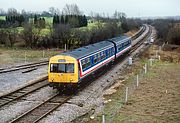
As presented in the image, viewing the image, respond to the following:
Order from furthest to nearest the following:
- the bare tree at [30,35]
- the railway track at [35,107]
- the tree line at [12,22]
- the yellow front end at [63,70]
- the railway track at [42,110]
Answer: the tree line at [12,22] < the bare tree at [30,35] < the yellow front end at [63,70] < the railway track at [35,107] < the railway track at [42,110]

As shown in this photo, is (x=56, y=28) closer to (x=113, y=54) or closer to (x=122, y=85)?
(x=113, y=54)

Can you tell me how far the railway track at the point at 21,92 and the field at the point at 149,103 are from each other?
5.46 m

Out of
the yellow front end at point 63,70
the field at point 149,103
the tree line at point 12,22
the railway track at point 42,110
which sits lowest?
the railway track at point 42,110

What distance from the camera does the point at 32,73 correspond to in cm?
2927

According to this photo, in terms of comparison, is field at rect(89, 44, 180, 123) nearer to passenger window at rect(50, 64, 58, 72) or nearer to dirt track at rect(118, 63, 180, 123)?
dirt track at rect(118, 63, 180, 123)

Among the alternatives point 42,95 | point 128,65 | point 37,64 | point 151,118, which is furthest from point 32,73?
point 151,118

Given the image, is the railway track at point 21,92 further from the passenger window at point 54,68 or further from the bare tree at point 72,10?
the bare tree at point 72,10

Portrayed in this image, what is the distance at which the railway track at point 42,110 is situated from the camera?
624 inches

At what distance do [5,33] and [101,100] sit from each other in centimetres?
3681

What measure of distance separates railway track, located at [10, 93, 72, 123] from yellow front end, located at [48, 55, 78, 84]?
1.09 metres

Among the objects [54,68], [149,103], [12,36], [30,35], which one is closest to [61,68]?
[54,68]

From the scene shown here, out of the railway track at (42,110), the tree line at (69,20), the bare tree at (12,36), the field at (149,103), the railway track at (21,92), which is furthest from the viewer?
the tree line at (69,20)

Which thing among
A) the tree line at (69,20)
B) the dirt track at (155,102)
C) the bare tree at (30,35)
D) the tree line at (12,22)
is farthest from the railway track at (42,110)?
the tree line at (12,22)

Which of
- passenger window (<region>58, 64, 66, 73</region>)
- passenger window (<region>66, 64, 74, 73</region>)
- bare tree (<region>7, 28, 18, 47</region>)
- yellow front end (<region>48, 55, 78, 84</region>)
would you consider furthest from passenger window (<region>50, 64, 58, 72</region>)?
bare tree (<region>7, 28, 18, 47</region>)
